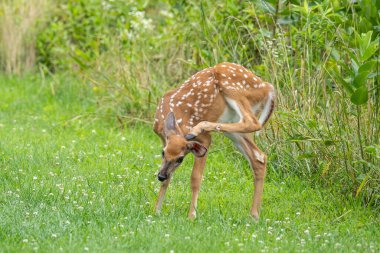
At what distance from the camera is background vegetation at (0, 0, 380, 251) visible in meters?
7.91

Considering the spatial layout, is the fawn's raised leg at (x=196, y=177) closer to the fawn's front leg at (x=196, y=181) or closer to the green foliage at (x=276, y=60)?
the fawn's front leg at (x=196, y=181)

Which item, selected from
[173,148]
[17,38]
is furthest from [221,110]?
[17,38]

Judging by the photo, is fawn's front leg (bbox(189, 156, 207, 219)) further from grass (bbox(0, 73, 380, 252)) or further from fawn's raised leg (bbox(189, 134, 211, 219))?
grass (bbox(0, 73, 380, 252))

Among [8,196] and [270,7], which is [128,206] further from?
[270,7]

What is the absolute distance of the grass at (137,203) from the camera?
6426 mm

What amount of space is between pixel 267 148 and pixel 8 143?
313 cm

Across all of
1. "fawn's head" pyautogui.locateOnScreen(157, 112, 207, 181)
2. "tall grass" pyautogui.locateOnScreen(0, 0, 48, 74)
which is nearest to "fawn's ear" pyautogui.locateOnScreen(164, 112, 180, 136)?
"fawn's head" pyautogui.locateOnScreen(157, 112, 207, 181)

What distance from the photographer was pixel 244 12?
35.4 ft

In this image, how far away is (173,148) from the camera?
7188 mm

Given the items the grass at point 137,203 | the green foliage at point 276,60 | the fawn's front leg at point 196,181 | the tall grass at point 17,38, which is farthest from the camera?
the tall grass at point 17,38

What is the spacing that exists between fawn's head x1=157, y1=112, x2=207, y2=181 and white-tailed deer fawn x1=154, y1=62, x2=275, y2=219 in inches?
0.6

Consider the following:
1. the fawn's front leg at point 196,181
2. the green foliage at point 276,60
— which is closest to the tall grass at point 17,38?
the green foliage at point 276,60

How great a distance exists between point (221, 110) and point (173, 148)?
0.73 m

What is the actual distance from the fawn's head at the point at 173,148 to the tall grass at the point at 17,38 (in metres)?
8.11
